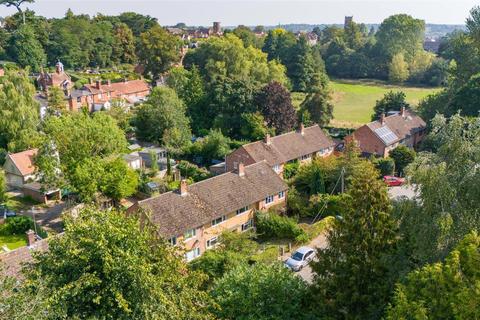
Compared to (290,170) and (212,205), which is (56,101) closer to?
(290,170)

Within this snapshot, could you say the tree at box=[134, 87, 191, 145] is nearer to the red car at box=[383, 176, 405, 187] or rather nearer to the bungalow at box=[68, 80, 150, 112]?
the bungalow at box=[68, 80, 150, 112]

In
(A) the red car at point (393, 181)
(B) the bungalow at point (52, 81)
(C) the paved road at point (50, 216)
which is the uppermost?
(B) the bungalow at point (52, 81)

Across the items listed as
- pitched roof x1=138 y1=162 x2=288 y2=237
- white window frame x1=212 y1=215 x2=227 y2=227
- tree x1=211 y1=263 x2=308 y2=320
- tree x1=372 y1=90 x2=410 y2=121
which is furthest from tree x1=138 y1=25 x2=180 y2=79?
tree x1=211 y1=263 x2=308 y2=320

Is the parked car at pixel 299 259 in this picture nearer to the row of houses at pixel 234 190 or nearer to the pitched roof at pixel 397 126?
the row of houses at pixel 234 190

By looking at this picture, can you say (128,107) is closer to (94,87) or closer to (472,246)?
(94,87)

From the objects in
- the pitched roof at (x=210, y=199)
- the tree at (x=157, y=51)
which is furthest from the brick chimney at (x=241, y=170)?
the tree at (x=157, y=51)

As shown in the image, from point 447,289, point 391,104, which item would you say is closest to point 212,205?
point 447,289
